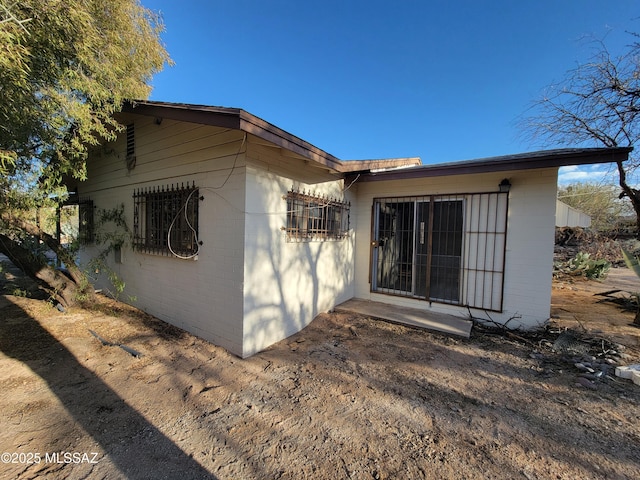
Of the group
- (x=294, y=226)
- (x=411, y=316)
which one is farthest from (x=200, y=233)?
(x=411, y=316)

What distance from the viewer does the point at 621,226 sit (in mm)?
11289

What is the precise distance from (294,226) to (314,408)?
253cm

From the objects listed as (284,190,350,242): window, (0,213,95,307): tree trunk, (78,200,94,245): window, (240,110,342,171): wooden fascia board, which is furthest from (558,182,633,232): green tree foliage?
(78,200,94,245): window

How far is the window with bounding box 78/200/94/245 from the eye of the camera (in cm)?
633

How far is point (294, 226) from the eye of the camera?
4238mm

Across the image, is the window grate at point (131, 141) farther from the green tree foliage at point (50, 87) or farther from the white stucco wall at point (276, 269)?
the white stucco wall at point (276, 269)

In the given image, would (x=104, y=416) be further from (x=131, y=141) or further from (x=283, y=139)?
(x=131, y=141)

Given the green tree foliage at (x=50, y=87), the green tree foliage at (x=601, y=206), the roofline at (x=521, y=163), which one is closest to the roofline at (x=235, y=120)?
the green tree foliage at (x=50, y=87)

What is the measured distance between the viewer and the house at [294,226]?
3504 mm

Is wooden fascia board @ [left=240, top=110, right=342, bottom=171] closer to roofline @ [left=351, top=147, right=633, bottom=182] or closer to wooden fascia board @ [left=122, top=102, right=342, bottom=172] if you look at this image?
wooden fascia board @ [left=122, top=102, right=342, bottom=172]

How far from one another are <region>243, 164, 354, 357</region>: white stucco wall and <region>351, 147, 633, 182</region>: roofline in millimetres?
1238

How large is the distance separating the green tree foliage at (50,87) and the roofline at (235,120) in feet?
1.31

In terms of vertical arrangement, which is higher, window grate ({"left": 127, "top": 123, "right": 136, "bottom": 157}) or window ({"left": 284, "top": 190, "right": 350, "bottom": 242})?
window grate ({"left": 127, "top": 123, "right": 136, "bottom": 157})

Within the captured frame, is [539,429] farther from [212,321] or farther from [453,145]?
[453,145]
